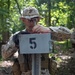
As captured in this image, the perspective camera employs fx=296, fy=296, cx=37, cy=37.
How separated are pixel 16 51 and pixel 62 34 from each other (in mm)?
471

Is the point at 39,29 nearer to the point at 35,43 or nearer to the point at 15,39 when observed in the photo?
the point at 35,43

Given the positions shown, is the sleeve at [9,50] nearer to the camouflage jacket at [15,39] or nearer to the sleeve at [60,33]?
the camouflage jacket at [15,39]

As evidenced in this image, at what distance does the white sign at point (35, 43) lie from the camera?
271 centimetres

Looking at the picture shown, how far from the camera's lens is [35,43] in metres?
2.71

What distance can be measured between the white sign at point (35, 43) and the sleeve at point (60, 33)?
127mm

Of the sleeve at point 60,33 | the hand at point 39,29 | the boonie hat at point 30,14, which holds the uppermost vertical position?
the boonie hat at point 30,14

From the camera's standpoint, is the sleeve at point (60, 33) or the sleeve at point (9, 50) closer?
the sleeve at point (9, 50)

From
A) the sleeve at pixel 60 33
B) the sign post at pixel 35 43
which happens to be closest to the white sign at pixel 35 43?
the sign post at pixel 35 43

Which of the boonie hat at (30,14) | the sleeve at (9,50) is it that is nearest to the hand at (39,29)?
the boonie hat at (30,14)

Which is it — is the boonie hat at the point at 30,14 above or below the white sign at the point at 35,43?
above

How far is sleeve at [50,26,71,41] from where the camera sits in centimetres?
284

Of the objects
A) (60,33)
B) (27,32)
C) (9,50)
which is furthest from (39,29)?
(9,50)

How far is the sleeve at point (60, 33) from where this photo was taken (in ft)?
9.32

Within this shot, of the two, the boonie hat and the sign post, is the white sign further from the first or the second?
the boonie hat
